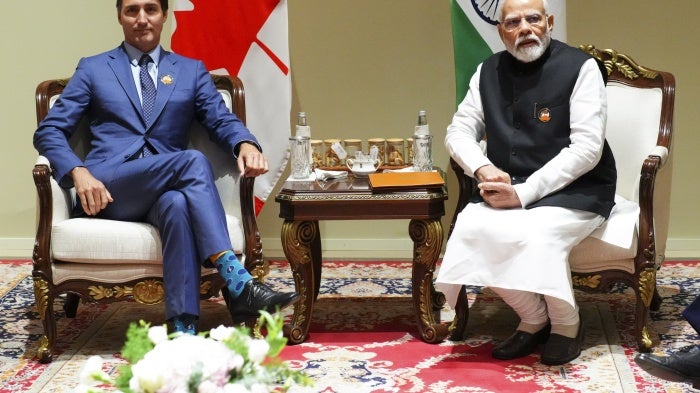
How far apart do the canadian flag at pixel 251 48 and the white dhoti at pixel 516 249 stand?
1621 millimetres

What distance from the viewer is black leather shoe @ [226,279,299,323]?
3822 millimetres

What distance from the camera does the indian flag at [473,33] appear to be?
5.05m

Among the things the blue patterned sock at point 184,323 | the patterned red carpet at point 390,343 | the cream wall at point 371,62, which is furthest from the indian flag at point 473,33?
the blue patterned sock at point 184,323

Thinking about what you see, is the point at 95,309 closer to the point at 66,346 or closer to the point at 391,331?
the point at 66,346

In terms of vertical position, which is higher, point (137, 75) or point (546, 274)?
point (137, 75)

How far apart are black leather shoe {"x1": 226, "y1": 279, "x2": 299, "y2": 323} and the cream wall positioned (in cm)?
198

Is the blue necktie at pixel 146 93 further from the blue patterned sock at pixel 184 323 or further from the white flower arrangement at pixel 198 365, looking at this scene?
the white flower arrangement at pixel 198 365

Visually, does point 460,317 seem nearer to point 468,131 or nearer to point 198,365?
point 468,131

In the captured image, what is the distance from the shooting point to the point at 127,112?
4.32m

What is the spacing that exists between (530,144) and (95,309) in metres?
2.16

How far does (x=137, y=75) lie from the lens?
441cm

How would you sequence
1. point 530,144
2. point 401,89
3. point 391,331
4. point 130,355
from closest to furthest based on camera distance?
1. point 130,355
2. point 530,144
3. point 391,331
4. point 401,89

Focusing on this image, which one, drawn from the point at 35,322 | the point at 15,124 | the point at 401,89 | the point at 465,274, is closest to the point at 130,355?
the point at 465,274

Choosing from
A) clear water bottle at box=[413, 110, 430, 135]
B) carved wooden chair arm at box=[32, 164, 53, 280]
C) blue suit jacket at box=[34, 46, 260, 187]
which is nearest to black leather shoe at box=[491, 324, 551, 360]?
clear water bottle at box=[413, 110, 430, 135]
